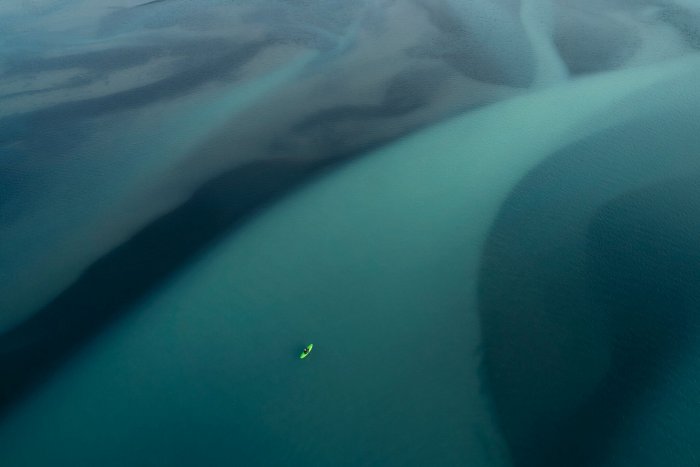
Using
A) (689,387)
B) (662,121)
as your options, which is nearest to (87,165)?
(689,387)

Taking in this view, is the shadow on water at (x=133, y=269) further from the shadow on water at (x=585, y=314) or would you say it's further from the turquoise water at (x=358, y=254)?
the shadow on water at (x=585, y=314)

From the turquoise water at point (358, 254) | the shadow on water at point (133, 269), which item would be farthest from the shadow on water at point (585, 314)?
the shadow on water at point (133, 269)

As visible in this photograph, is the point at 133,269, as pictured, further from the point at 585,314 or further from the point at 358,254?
the point at 585,314

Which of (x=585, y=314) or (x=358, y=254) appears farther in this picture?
(x=358, y=254)

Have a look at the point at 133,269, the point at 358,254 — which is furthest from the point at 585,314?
the point at 133,269

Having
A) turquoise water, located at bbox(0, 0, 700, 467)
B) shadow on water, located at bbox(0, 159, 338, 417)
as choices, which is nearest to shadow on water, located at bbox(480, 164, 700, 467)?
turquoise water, located at bbox(0, 0, 700, 467)

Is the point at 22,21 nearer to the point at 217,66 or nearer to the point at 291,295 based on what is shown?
the point at 217,66

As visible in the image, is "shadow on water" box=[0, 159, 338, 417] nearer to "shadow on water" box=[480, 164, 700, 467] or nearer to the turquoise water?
the turquoise water
